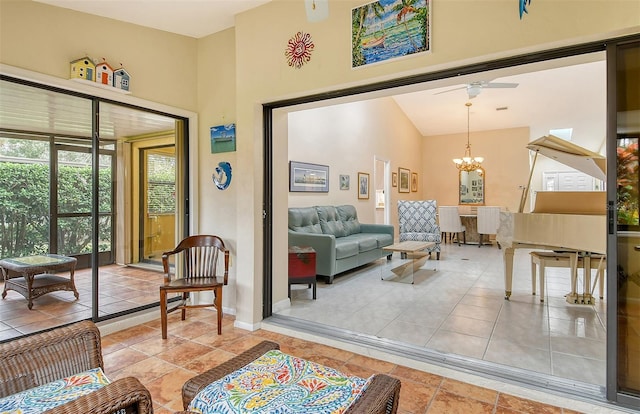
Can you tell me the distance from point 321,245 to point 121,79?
2.87 meters

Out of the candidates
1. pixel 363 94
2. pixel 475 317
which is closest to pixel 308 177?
pixel 363 94

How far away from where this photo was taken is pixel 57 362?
1479 millimetres

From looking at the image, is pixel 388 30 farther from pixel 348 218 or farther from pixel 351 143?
pixel 351 143

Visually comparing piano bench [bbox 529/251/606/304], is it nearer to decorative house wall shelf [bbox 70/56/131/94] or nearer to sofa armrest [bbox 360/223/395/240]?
sofa armrest [bbox 360/223/395/240]

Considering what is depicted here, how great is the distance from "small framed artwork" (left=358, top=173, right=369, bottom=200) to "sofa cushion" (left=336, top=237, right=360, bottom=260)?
2145 mm

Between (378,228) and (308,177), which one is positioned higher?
(308,177)

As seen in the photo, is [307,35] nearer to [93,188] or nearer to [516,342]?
[93,188]

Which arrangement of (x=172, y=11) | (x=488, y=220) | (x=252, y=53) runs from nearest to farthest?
(x=172, y=11) → (x=252, y=53) → (x=488, y=220)

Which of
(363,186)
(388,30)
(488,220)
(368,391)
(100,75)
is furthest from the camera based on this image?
(488,220)

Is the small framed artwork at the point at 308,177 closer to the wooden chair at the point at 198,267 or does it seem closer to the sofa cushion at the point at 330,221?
the sofa cushion at the point at 330,221

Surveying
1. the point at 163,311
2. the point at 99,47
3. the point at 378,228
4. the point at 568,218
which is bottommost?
the point at 163,311

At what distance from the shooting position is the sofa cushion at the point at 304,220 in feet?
16.2

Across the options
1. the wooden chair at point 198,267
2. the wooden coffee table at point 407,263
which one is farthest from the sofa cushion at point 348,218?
the wooden chair at point 198,267

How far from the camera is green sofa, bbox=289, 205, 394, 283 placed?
4.65 m
